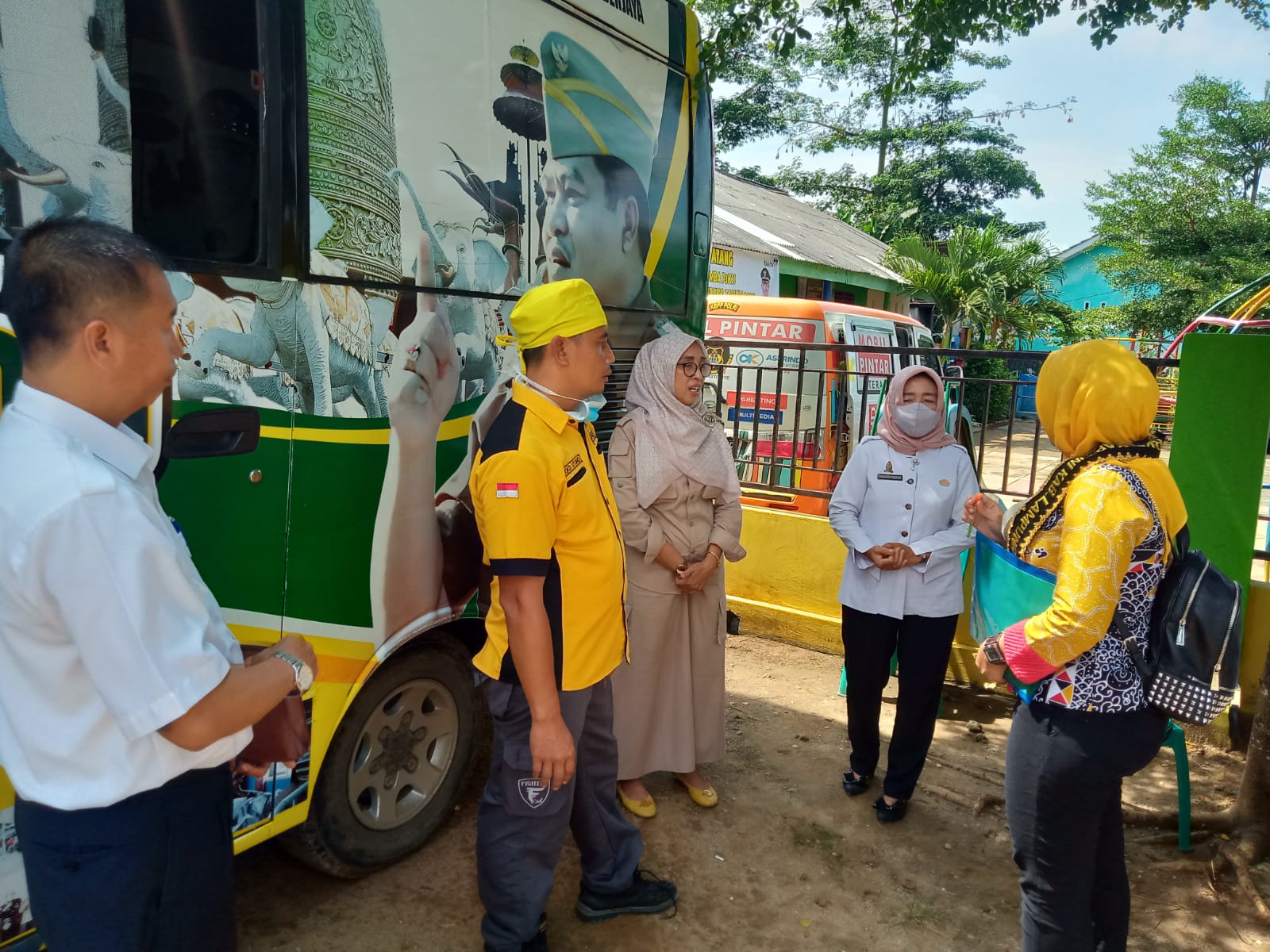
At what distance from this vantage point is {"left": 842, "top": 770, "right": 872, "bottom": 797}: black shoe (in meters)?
3.56

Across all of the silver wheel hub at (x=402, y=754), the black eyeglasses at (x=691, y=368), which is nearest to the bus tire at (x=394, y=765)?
the silver wheel hub at (x=402, y=754)

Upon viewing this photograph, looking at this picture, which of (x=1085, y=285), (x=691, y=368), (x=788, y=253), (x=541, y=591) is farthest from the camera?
(x=1085, y=285)

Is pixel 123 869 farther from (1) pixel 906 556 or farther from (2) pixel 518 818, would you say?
(1) pixel 906 556

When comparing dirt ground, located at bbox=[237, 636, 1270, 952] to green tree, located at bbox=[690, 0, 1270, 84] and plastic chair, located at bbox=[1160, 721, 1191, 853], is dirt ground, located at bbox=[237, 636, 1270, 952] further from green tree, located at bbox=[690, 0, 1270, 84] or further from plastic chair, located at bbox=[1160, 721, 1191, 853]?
green tree, located at bbox=[690, 0, 1270, 84]

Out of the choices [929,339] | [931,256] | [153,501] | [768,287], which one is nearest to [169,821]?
[153,501]

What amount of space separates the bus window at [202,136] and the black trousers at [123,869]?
1222mm

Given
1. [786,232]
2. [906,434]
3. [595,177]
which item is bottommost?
[906,434]

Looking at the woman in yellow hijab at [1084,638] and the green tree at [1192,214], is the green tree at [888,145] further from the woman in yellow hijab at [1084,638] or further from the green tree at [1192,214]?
the woman in yellow hijab at [1084,638]

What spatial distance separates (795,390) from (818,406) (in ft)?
6.76

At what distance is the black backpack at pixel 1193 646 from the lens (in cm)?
191

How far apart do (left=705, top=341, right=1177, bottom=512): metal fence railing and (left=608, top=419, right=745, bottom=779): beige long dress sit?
1.25 metres

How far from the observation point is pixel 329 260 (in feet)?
7.22

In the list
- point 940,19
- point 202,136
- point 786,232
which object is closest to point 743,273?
point 786,232

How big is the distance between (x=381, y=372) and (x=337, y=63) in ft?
2.54
